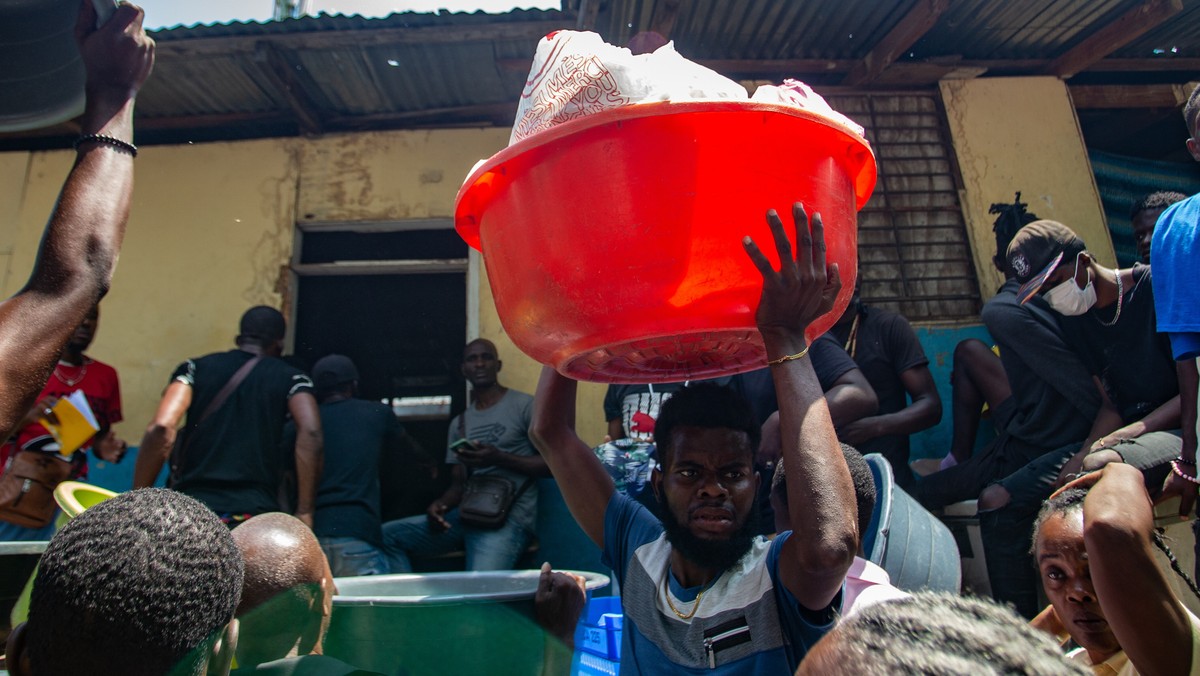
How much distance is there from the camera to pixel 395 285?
595cm

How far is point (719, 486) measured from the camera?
6.23 ft

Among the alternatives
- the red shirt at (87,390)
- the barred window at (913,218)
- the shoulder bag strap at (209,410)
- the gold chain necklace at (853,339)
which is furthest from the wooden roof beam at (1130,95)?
the red shirt at (87,390)

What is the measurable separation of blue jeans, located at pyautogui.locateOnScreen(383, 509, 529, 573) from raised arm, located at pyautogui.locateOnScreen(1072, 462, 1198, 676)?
3.19 m

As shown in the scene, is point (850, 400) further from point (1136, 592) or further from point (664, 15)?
point (664, 15)

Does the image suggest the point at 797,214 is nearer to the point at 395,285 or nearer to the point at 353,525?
the point at 353,525

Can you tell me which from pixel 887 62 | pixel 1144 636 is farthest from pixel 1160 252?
pixel 887 62

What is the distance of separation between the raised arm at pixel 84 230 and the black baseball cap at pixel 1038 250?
3151 millimetres

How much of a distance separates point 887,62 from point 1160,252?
3360 millimetres

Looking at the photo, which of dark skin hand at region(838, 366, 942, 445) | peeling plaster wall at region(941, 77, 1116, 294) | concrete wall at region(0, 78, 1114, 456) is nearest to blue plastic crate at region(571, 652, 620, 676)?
dark skin hand at region(838, 366, 942, 445)

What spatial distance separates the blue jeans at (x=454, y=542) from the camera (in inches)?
168

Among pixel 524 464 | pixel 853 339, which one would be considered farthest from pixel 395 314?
pixel 853 339

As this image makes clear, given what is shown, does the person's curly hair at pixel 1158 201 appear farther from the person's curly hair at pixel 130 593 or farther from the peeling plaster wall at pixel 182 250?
the peeling plaster wall at pixel 182 250

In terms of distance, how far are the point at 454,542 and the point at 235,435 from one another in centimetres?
154

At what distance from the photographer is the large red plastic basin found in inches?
50.7
